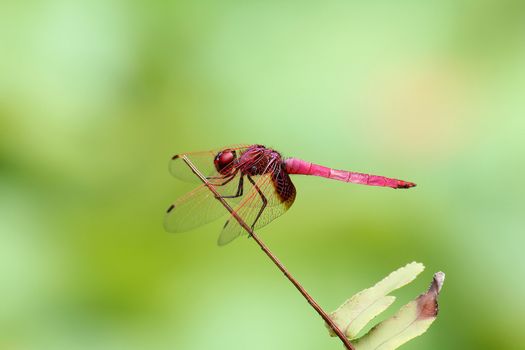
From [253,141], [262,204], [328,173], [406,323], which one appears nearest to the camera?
[406,323]

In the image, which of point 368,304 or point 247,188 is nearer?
point 368,304

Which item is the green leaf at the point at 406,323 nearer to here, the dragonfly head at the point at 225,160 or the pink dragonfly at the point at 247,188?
the pink dragonfly at the point at 247,188

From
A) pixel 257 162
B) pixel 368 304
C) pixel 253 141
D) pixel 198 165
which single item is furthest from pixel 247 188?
pixel 368 304

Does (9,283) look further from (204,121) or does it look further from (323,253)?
(323,253)

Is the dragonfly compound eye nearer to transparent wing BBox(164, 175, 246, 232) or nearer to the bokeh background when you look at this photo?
transparent wing BBox(164, 175, 246, 232)

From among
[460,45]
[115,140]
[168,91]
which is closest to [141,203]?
[115,140]

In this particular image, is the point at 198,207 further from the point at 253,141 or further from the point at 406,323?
the point at 406,323

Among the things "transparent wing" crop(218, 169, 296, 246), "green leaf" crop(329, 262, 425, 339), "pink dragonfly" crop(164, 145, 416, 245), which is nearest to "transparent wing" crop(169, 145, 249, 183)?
"pink dragonfly" crop(164, 145, 416, 245)

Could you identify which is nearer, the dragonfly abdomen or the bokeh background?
the dragonfly abdomen

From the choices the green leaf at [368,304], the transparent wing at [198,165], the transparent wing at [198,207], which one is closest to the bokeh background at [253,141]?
the transparent wing at [198,165]
